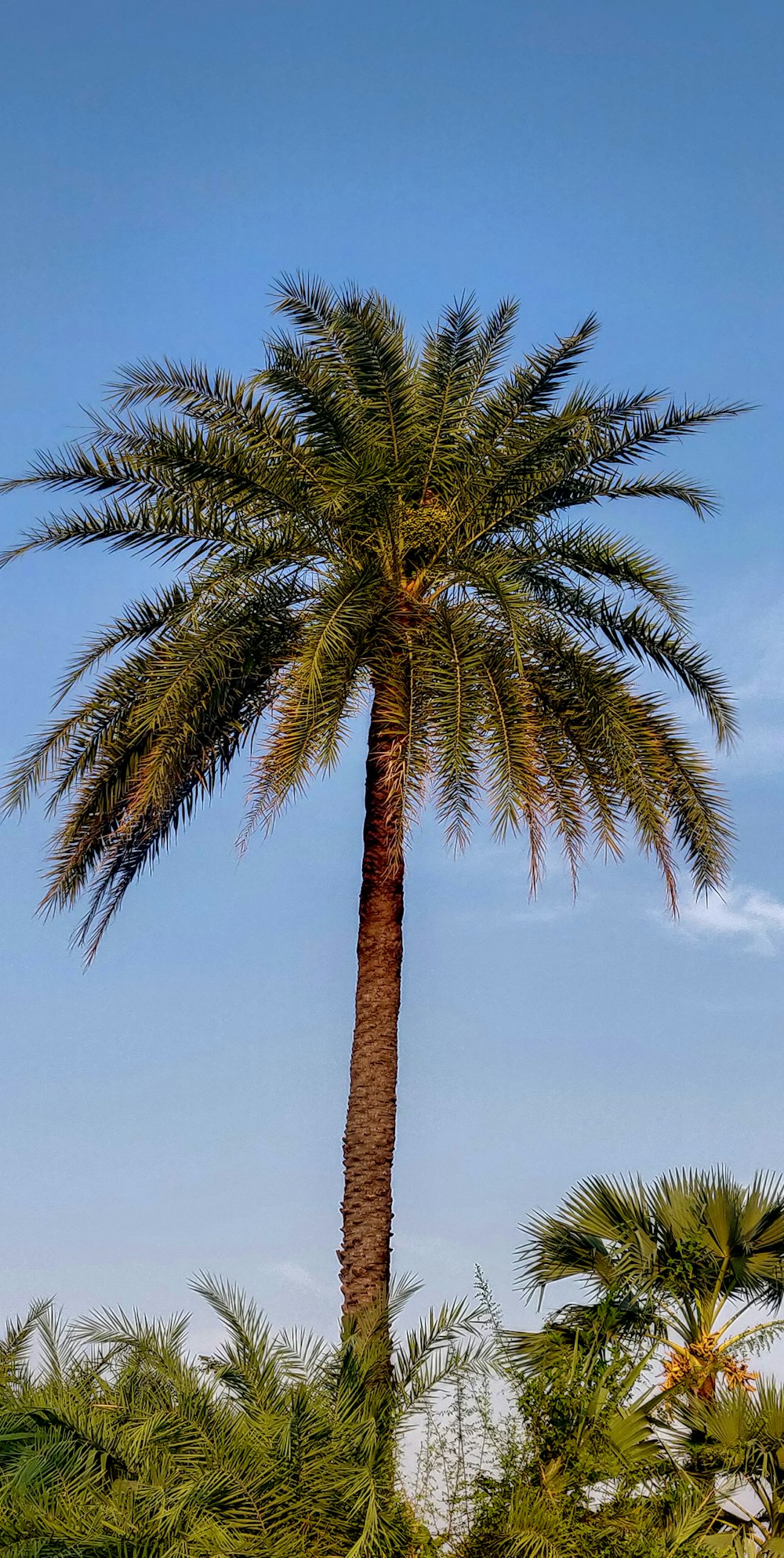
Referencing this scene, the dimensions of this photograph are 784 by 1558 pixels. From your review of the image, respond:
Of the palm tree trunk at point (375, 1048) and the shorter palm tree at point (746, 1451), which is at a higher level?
the palm tree trunk at point (375, 1048)

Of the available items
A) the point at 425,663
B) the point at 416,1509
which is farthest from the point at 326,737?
the point at 416,1509

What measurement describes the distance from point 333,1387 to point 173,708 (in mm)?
5500

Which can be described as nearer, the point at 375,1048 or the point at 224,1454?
the point at 224,1454

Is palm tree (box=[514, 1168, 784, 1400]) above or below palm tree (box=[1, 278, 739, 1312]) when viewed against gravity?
below

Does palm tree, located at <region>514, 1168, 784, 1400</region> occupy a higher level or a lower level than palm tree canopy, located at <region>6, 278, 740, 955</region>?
lower

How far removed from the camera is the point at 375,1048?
41.8ft

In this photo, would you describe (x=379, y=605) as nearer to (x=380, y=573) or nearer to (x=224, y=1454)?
(x=380, y=573)

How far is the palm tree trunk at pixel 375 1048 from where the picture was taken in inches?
477

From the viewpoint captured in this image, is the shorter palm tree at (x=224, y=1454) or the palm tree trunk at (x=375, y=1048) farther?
the palm tree trunk at (x=375, y=1048)

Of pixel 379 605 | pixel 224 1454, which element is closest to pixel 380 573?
pixel 379 605

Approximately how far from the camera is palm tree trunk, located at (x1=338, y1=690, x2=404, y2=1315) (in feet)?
39.7

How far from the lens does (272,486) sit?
43.8 ft

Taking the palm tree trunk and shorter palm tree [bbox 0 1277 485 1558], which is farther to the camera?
the palm tree trunk

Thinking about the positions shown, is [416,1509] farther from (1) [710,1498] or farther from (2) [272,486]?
(2) [272,486]
